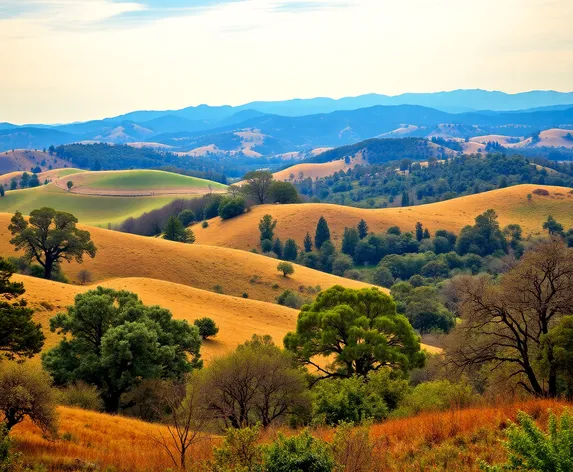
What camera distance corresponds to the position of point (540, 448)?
917 cm

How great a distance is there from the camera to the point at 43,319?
41.8 meters

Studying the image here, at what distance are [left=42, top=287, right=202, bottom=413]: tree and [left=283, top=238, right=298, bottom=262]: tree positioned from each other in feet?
280

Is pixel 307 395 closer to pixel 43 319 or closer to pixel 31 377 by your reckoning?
pixel 31 377

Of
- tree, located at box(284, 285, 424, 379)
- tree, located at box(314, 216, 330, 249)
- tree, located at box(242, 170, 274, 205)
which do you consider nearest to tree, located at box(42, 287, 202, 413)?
tree, located at box(284, 285, 424, 379)

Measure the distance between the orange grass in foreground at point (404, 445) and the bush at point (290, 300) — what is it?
5425cm

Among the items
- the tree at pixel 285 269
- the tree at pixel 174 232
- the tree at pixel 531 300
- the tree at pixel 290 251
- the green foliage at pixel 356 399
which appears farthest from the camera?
the tree at pixel 290 251

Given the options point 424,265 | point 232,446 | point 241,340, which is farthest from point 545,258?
point 424,265

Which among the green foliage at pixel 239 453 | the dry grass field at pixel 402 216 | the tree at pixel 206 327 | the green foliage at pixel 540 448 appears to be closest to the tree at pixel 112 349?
the tree at pixel 206 327

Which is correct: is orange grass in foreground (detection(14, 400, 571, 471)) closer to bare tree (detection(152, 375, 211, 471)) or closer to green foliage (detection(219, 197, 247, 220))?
bare tree (detection(152, 375, 211, 471))

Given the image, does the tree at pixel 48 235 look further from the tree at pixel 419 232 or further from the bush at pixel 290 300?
the tree at pixel 419 232

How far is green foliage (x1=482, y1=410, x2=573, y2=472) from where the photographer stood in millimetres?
9000

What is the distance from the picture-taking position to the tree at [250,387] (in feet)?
72.6

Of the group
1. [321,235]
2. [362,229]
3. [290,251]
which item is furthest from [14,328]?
[362,229]

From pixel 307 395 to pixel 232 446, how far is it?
12592mm
